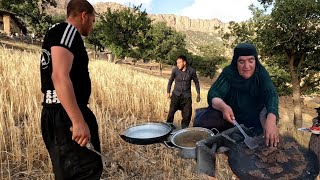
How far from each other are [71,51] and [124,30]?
3100 cm

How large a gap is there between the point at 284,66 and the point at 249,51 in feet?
51.0

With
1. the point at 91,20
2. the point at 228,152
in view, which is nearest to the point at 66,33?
the point at 91,20

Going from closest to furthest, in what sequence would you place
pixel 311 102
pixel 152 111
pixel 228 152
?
1. pixel 228 152
2. pixel 152 111
3. pixel 311 102

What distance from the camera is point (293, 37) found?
46.4 feet

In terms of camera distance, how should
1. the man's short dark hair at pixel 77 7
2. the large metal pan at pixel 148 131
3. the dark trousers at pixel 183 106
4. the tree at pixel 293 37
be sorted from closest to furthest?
1. the man's short dark hair at pixel 77 7
2. the large metal pan at pixel 148 131
3. the dark trousers at pixel 183 106
4. the tree at pixel 293 37

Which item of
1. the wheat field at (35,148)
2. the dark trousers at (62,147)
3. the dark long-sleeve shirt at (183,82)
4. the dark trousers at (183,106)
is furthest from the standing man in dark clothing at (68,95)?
the dark long-sleeve shirt at (183,82)

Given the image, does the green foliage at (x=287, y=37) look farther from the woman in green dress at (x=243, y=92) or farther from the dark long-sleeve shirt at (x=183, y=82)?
the woman in green dress at (x=243, y=92)

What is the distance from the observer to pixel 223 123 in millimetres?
2811

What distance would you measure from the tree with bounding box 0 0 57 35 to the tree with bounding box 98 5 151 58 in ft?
32.5

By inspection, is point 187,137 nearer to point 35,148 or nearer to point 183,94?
point 35,148

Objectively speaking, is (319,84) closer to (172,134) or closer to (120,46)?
(172,134)

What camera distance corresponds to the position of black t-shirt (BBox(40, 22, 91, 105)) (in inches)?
83.7

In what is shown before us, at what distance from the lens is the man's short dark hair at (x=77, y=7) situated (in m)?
2.32

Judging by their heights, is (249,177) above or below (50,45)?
below
